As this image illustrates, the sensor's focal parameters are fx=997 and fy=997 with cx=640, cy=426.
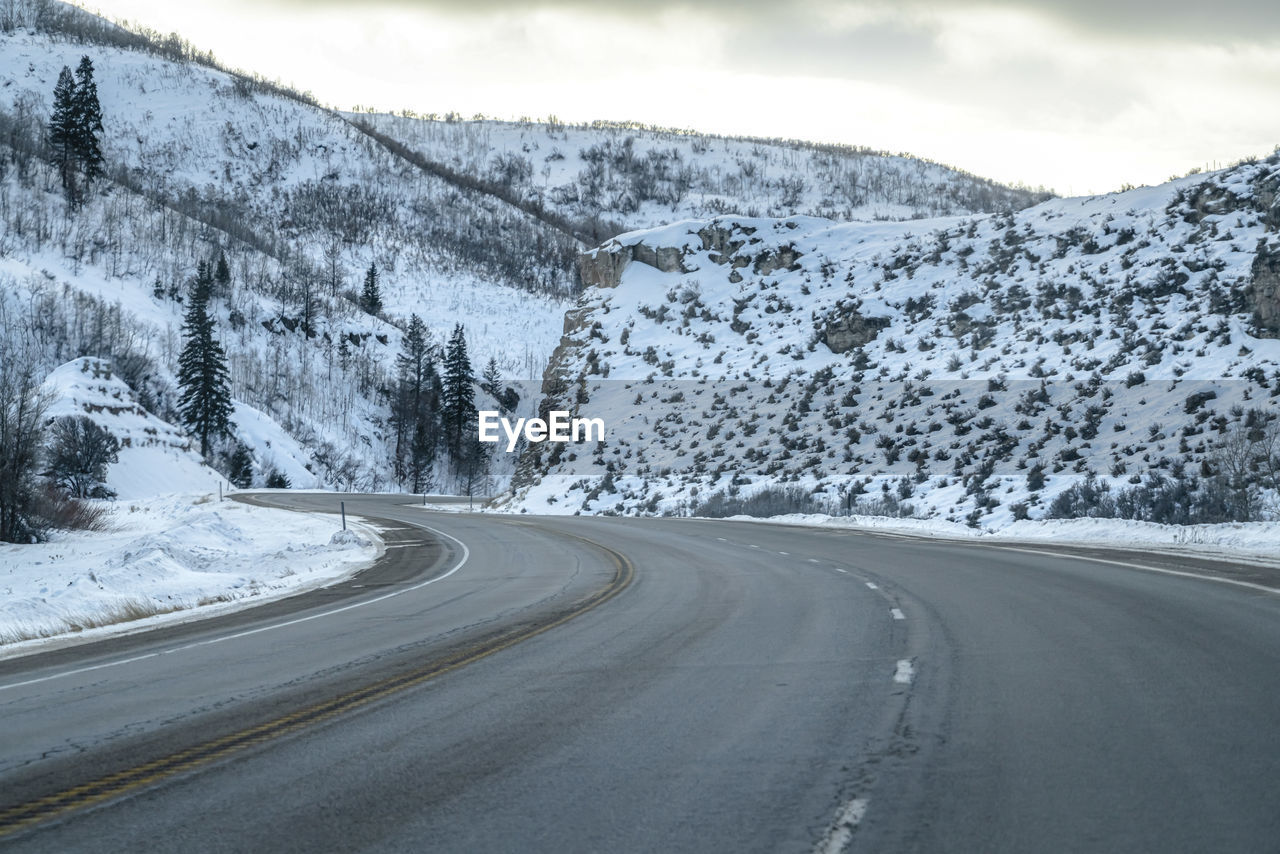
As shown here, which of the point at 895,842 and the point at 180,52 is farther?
the point at 180,52

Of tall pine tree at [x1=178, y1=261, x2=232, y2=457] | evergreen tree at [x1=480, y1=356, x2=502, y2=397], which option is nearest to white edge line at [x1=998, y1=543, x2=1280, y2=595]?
tall pine tree at [x1=178, y1=261, x2=232, y2=457]

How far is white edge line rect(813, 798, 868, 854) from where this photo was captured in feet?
14.5

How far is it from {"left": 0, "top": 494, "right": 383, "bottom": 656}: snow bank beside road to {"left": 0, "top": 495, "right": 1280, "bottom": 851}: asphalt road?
8.13 ft

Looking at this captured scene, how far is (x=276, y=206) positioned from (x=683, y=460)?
118 meters

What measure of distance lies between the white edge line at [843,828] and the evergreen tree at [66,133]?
119360 millimetres

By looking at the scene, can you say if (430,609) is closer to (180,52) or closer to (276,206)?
(276,206)

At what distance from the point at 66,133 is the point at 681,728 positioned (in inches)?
4692

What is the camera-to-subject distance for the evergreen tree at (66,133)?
103812 mm

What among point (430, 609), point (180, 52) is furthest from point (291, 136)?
point (430, 609)

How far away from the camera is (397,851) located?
14.8 feet

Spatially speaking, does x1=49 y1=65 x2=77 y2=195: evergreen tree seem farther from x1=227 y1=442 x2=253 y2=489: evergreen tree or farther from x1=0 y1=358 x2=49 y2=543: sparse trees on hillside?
x1=0 y1=358 x2=49 y2=543: sparse trees on hillside

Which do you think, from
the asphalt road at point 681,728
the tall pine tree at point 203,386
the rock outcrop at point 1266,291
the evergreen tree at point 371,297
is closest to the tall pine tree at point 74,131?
the evergreen tree at point 371,297

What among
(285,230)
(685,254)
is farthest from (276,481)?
(285,230)
